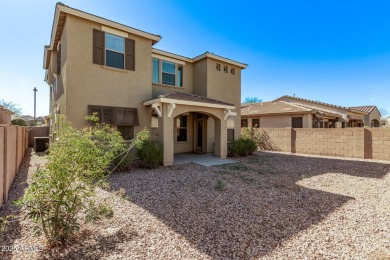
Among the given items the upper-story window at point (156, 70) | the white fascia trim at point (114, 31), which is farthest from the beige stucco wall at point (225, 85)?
the white fascia trim at point (114, 31)

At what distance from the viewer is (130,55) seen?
11047mm

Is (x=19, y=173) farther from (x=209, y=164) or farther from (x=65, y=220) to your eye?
(x=209, y=164)

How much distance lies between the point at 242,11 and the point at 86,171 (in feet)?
51.5

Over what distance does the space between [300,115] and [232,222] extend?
59.0 ft

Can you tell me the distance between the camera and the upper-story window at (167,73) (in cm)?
1330

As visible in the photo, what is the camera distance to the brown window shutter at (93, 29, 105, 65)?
9.99 metres

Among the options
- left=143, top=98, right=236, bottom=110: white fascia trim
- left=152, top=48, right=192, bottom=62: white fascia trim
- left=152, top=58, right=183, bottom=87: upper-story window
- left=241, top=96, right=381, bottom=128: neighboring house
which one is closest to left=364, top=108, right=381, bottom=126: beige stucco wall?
left=241, top=96, right=381, bottom=128: neighboring house

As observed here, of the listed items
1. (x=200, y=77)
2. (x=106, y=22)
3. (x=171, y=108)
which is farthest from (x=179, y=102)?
(x=106, y=22)

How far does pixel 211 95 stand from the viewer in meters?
14.4

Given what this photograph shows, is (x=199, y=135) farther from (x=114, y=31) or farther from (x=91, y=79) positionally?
(x=114, y=31)

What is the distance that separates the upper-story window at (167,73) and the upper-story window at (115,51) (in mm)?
2738

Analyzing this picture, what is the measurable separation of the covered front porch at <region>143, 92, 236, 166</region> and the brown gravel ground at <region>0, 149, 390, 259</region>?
10.5 feet

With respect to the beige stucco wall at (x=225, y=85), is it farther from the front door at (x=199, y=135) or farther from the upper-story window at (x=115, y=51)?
the upper-story window at (x=115, y=51)

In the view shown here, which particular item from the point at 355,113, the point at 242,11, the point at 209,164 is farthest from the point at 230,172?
the point at 355,113
